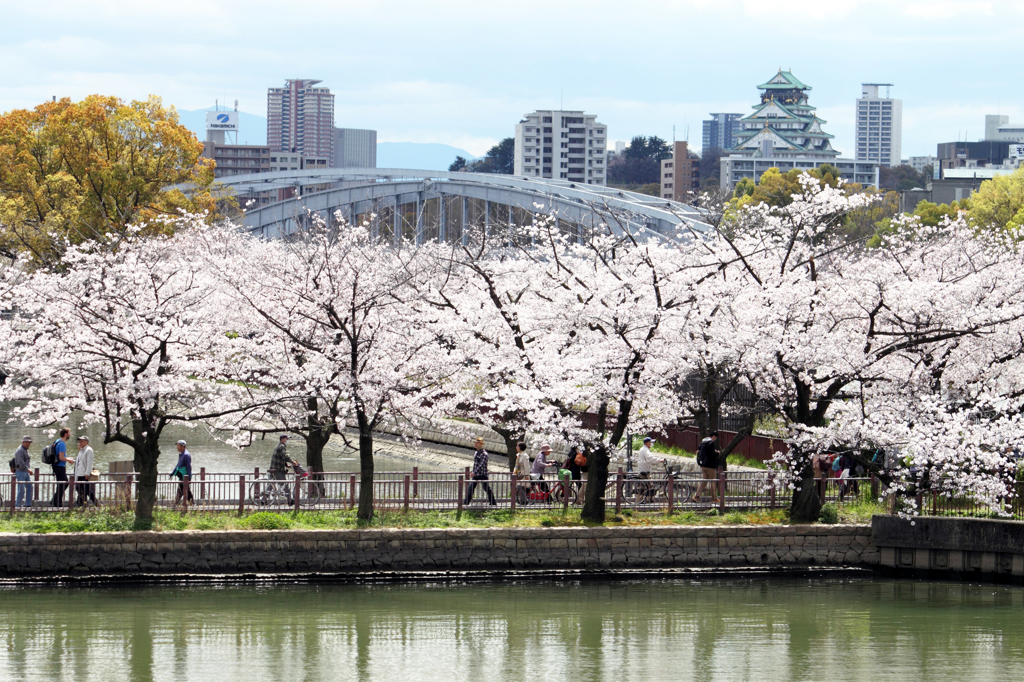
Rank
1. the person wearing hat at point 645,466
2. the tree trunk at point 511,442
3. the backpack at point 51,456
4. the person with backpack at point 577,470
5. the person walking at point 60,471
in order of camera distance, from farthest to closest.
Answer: the tree trunk at point 511,442 < the backpack at point 51,456 < the person with backpack at point 577,470 < the person wearing hat at point 645,466 < the person walking at point 60,471

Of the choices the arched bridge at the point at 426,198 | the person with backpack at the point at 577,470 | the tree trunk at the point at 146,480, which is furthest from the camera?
the arched bridge at the point at 426,198

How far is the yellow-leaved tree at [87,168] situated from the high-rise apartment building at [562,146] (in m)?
122

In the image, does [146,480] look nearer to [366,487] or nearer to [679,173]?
[366,487]

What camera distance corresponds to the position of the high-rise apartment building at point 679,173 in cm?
15175

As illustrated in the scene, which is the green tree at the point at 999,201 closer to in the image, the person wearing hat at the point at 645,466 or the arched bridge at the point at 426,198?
the arched bridge at the point at 426,198

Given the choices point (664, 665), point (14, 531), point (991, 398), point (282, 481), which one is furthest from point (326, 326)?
point (991, 398)

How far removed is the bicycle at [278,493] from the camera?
19.6m

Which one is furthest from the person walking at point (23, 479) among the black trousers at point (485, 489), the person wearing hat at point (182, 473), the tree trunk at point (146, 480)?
the black trousers at point (485, 489)

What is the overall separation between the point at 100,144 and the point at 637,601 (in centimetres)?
3190

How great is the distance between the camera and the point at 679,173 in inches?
5984

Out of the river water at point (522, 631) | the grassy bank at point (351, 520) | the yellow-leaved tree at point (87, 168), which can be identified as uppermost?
the yellow-leaved tree at point (87, 168)

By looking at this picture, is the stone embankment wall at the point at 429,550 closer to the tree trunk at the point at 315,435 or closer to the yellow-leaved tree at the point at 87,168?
the tree trunk at the point at 315,435

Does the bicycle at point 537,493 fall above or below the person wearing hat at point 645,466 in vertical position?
below

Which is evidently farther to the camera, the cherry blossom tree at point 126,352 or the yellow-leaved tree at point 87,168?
the yellow-leaved tree at point 87,168
